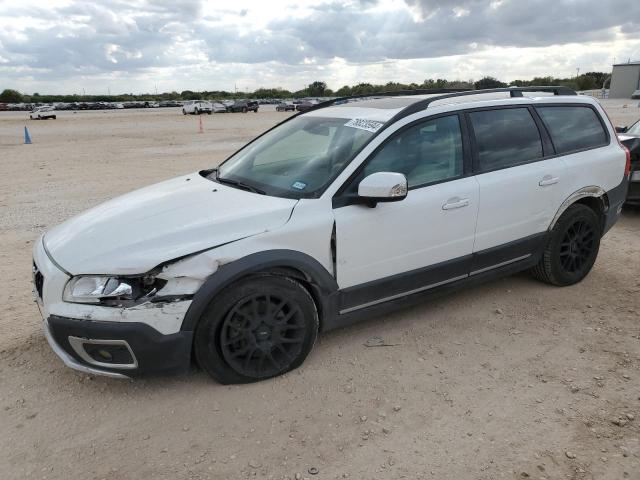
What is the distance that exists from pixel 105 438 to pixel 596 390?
112 inches

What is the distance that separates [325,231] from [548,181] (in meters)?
2.12

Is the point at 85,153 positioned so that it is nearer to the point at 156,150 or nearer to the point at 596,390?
the point at 156,150

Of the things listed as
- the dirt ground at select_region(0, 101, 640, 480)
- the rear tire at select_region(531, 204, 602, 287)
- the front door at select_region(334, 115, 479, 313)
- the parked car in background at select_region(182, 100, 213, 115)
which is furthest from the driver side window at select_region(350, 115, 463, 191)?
the parked car in background at select_region(182, 100, 213, 115)

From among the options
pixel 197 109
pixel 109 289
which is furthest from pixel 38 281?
pixel 197 109

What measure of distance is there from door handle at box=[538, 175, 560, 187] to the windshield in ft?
5.24

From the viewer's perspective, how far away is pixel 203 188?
12.5 ft

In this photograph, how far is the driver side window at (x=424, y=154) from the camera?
3543 millimetres

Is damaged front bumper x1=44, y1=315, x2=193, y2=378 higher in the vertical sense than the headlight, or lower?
lower

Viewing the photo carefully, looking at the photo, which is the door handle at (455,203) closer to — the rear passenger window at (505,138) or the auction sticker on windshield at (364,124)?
the rear passenger window at (505,138)

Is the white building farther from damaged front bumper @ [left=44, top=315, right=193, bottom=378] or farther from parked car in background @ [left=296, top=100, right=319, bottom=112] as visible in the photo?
damaged front bumper @ [left=44, top=315, right=193, bottom=378]

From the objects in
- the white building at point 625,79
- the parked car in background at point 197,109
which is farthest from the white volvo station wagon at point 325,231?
the white building at point 625,79

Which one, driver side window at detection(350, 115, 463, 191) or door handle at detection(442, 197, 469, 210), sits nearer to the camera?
driver side window at detection(350, 115, 463, 191)

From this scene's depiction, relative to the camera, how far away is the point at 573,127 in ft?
15.1

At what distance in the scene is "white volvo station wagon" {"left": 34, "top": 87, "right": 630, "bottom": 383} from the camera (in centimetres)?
290
